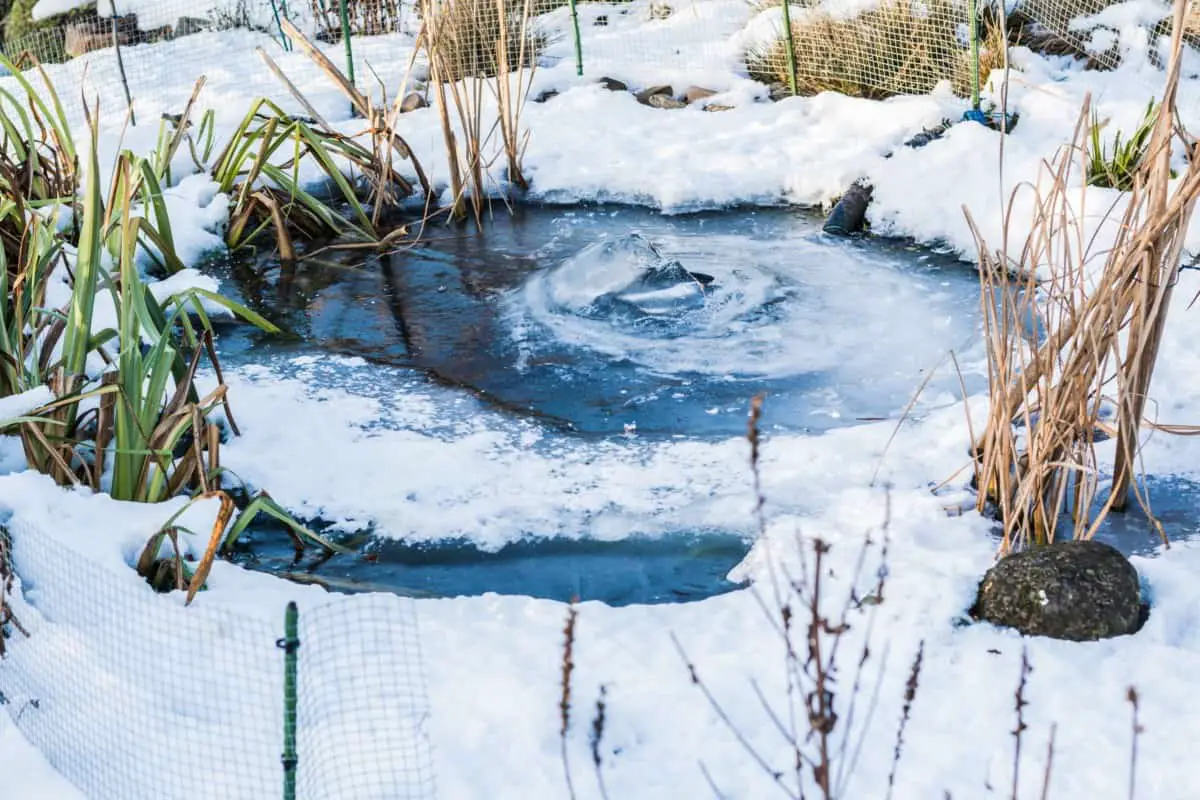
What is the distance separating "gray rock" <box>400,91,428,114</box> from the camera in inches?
277

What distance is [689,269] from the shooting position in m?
4.97

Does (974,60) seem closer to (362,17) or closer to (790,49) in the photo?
→ (790,49)

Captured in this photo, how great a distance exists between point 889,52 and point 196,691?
18.7 feet

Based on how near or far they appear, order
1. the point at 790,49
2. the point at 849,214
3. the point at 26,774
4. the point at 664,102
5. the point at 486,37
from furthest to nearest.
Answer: the point at 486,37, the point at 664,102, the point at 790,49, the point at 849,214, the point at 26,774

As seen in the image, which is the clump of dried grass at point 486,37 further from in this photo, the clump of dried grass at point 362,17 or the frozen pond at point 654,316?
the frozen pond at point 654,316

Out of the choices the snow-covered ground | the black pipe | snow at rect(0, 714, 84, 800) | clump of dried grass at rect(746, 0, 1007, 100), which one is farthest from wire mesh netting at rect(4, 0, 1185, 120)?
snow at rect(0, 714, 84, 800)

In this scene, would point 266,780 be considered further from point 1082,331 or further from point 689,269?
point 689,269

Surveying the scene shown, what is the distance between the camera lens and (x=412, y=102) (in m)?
7.05

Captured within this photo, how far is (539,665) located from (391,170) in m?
3.65

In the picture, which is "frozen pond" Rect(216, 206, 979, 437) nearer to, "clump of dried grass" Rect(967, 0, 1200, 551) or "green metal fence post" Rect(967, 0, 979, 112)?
"clump of dried grass" Rect(967, 0, 1200, 551)

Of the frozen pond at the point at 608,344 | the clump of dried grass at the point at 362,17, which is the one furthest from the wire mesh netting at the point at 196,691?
the clump of dried grass at the point at 362,17

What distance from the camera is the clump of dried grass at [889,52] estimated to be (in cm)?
673

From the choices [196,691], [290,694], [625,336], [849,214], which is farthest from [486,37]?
[290,694]

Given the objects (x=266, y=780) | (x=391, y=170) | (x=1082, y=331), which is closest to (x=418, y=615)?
(x=266, y=780)
